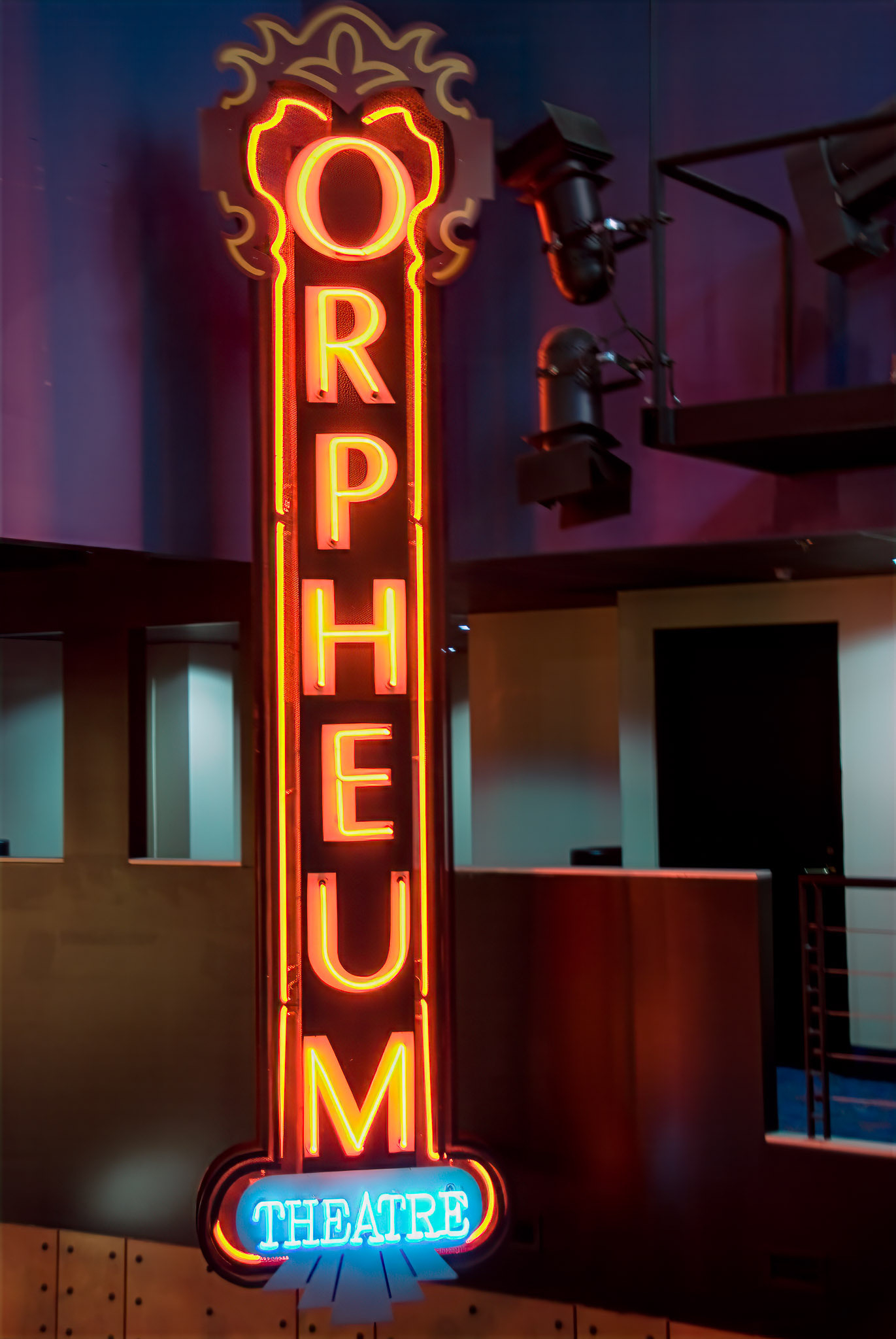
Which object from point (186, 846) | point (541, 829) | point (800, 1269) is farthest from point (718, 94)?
point (186, 846)

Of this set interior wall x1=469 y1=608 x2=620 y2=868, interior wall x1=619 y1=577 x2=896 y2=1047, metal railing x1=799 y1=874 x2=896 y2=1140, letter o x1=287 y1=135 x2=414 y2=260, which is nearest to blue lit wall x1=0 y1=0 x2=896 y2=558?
letter o x1=287 y1=135 x2=414 y2=260

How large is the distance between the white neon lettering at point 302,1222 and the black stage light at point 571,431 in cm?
342

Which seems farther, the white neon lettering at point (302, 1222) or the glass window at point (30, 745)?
the glass window at point (30, 745)

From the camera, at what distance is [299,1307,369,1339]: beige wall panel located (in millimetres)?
6637

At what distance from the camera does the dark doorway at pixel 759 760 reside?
7828 mm

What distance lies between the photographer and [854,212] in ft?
18.8

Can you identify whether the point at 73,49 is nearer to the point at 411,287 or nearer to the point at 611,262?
the point at 411,287

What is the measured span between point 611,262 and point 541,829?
439 cm

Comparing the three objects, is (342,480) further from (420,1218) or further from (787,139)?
(420,1218)

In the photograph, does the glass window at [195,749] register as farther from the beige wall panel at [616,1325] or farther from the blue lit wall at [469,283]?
the beige wall panel at [616,1325]

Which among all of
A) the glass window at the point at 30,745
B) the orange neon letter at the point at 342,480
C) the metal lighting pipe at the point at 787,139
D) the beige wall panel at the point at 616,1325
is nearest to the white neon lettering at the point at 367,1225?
the beige wall panel at the point at 616,1325

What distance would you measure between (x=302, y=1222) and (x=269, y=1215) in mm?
147

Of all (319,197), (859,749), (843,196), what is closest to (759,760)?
(859,749)

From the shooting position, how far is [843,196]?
5703 millimetres
